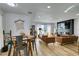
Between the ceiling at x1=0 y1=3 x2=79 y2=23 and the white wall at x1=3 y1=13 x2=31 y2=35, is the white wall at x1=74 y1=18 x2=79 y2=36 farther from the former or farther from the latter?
the white wall at x1=3 y1=13 x2=31 y2=35

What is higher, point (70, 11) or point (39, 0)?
point (39, 0)

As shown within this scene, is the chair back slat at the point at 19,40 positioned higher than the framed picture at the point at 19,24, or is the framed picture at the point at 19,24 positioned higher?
the framed picture at the point at 19,24

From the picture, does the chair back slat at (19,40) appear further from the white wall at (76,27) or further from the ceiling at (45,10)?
the white wall at (76,27)

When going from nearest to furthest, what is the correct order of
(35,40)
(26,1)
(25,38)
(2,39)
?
(26,1)
(2,39)
(25,38)
(35,40)

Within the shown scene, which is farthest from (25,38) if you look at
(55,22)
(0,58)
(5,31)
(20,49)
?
(55,22)

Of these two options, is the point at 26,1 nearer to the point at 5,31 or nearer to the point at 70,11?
the point at 5,31

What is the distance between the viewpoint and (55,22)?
8.88 ft

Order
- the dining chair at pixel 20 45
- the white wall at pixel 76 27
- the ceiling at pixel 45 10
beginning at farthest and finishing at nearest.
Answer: the white wall at pixel 76 27, the dining chair at pixel 20 45, the ceiling at pixel 45 10

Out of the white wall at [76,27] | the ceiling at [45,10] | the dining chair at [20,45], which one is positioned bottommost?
the dining chair at [20,45]

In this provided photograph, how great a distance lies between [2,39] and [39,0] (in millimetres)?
1309

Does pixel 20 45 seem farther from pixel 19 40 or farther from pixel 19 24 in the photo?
pixel 19 24

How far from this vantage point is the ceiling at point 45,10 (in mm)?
2332

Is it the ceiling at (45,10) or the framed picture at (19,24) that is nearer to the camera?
the ceiling at (45,10)

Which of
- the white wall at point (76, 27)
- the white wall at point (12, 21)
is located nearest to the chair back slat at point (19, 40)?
the white wall at point (12, 21)
